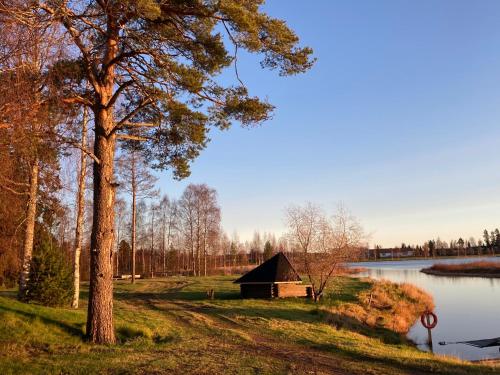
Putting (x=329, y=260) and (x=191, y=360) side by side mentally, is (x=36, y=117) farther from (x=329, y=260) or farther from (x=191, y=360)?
(x=329, y=260)

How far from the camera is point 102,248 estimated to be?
11.0 metres

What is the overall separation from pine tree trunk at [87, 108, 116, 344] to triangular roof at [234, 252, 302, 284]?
15.0m

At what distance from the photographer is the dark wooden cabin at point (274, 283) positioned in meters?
25.3

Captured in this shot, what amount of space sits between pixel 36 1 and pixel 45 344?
720 cm

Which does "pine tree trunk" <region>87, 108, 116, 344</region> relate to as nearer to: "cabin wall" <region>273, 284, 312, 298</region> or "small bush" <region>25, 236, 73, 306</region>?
"small bush" <region>25, 236, 73, 306</region>

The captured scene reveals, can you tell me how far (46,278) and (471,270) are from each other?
69077mm

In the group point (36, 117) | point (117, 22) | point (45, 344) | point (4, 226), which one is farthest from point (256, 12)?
point (4, 226)

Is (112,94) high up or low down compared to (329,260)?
up

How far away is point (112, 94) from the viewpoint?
39.5ft

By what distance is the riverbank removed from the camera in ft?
213

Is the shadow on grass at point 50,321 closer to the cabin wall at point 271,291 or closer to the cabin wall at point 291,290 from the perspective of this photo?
the cabin wall at point 271,291

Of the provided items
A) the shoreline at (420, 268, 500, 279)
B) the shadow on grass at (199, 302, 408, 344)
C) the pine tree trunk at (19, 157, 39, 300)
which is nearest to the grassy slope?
the shadow on grass at (199, 302, 408, 344)

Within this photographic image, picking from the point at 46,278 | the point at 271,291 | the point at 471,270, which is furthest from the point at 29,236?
the point at 471,270

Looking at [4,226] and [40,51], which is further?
[4,226]
